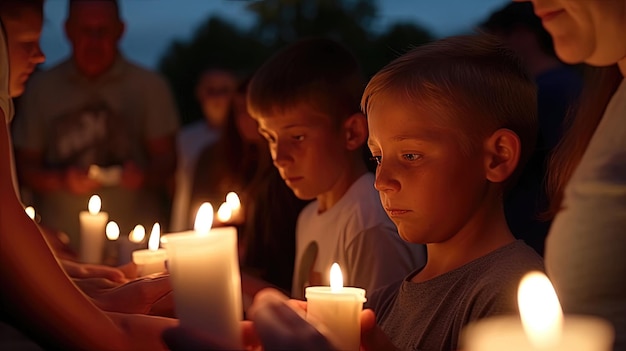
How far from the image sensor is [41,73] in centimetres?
468

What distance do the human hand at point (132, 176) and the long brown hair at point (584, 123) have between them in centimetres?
299

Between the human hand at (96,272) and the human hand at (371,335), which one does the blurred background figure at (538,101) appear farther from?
the human hand at (96,272)

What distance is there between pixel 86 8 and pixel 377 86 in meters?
3.15

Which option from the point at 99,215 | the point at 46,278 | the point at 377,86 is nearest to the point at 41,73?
the point at 99,215

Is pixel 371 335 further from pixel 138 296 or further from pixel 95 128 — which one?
pixel 95 128

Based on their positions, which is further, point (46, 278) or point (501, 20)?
point (501, 20)

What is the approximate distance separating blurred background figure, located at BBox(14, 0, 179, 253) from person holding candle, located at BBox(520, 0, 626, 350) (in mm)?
3276

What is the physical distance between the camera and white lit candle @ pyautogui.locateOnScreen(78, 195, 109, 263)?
261 centimetres

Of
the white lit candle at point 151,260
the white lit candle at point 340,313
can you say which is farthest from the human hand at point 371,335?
the white lit candle at point 151,260

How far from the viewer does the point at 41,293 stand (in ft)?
4.49

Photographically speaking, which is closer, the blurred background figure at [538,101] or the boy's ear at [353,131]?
the blurred background figure at [538,101]

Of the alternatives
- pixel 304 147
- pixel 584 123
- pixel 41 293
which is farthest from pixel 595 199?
pixel 304 147

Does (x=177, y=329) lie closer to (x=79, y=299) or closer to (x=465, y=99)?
(x=79, y=299)

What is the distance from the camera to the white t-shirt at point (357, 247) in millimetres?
2412
